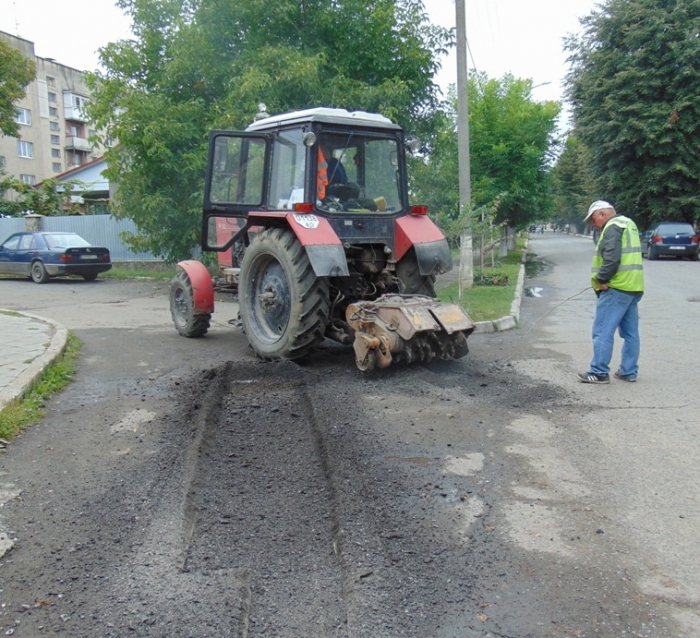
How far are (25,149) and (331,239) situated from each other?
54316mm

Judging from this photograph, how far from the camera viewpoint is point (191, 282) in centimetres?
928

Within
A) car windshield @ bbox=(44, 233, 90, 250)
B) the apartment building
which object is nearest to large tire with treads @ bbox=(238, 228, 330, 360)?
car windshield @ bbox=(44, 233, 90, 250)

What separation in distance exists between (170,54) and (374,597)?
14208 millimetres

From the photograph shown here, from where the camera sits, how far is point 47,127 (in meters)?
62.1

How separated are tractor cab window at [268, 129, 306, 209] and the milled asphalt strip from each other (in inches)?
123

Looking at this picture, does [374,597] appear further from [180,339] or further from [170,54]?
[170,54]

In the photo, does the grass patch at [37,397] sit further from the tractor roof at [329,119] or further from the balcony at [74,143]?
the balcony at [74,143]

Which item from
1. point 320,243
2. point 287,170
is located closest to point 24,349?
point 287,170

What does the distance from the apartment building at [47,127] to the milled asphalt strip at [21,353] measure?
45.0 m

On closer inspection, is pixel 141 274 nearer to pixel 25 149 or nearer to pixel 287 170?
pixel 287 170

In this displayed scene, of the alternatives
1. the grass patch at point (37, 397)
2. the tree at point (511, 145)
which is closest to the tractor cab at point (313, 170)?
the grass patch at point (37, 397)

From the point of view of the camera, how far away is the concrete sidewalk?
658 centimetres

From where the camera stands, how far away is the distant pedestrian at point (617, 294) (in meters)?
7.05

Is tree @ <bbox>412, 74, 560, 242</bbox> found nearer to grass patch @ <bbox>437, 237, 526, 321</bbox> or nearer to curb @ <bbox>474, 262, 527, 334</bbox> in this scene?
grass patch @ <bbox>437, 237, 526, 321</bbox>
